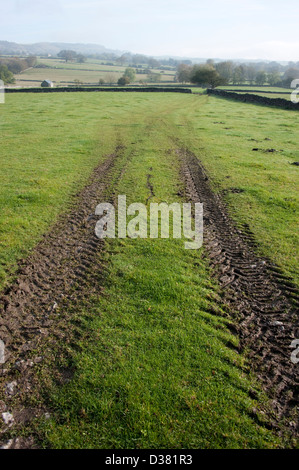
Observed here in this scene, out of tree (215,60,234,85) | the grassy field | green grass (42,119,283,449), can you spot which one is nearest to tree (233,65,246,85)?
tree (215,60,234,85)

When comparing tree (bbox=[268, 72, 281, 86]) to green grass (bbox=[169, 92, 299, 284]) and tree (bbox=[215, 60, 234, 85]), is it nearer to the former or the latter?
tree (bbox=[215, 60, 234, 85])

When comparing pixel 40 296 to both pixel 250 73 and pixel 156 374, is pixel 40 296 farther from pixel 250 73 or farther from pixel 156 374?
pixel 250 73

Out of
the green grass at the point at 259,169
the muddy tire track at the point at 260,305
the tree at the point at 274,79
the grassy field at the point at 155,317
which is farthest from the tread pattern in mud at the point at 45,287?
the tree at the point at 274,79

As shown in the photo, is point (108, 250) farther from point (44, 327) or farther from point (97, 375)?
point (97, 375)

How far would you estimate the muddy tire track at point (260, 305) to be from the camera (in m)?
5.47

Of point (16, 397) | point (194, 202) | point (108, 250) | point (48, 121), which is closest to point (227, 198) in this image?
point (194, 202)

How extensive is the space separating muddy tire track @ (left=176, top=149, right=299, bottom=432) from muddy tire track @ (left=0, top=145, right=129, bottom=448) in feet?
12.4

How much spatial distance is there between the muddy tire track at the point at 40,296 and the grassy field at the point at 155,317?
0.48 m

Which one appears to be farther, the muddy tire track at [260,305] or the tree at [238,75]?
the tree at [238,75]

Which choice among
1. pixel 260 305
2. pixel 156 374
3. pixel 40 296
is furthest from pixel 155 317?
pixel 40 296

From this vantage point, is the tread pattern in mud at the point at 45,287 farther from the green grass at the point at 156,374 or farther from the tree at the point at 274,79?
the tree at the point at 274,79

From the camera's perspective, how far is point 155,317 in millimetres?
6766

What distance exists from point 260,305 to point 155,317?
9.05ft

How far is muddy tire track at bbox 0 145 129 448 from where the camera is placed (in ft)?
17.8
